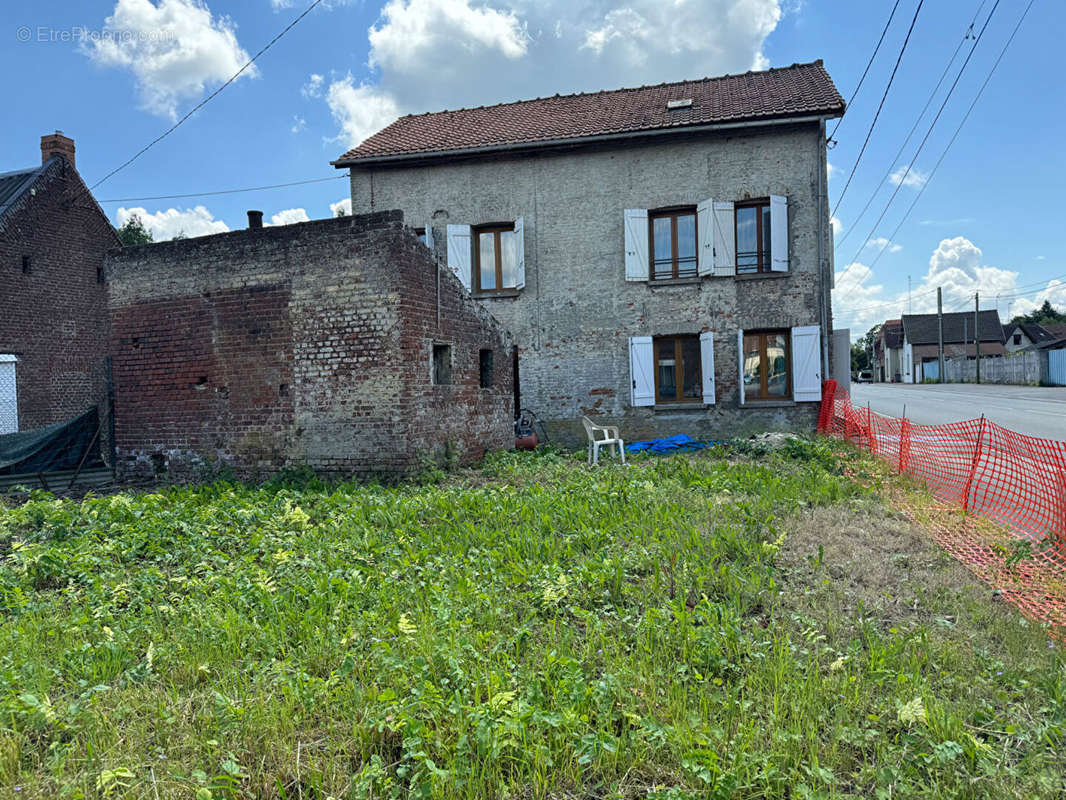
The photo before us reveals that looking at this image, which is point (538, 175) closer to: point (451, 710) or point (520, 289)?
point (520, 289)

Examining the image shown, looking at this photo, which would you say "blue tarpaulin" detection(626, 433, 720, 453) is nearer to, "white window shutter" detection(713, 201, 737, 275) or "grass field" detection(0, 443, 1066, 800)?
"white window shutter" detection(713, 201, 737, 275)

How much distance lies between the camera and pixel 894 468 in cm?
820

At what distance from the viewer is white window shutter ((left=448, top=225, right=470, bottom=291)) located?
14547 mm

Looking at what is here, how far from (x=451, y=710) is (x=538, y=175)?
13.4m

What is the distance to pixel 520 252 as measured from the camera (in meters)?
14.2

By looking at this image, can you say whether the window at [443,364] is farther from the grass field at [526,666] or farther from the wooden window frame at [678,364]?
the wooden window frame at [678,364]

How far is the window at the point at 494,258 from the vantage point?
1481 cm

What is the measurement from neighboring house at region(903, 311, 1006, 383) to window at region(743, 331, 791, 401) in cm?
5602

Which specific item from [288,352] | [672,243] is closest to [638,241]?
[672,243]

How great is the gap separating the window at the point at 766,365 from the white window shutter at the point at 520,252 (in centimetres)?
508

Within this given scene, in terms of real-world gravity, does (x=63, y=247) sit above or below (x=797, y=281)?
above

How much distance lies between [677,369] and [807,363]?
267 centimetres

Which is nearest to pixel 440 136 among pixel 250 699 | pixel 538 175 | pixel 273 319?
pixel 538 175

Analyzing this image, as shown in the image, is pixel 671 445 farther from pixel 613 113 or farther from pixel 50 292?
pixel 50 292
